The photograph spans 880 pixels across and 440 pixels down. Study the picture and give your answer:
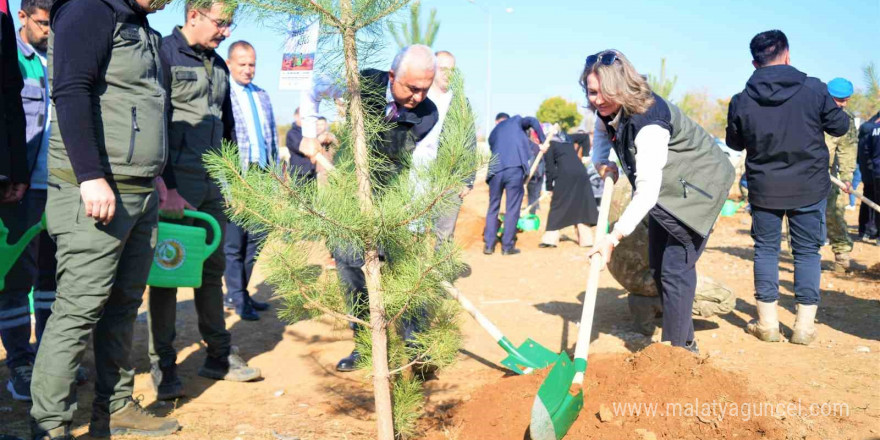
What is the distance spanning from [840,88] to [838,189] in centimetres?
156

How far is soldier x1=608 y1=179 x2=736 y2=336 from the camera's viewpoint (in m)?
4.33

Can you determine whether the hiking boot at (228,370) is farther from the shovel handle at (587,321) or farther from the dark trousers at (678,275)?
the dark trousers at (678,275)

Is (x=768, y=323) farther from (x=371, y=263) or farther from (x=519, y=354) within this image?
(x=371, y=263)

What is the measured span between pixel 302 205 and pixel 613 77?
1659mm

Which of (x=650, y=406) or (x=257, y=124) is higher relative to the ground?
(x=257, y=124)

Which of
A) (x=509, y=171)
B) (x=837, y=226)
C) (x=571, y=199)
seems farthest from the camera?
(x=571, y=199)

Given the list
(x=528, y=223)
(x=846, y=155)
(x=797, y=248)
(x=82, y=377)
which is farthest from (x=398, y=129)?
(x=528, y=223)

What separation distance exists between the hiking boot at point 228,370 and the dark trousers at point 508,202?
5.33 meters

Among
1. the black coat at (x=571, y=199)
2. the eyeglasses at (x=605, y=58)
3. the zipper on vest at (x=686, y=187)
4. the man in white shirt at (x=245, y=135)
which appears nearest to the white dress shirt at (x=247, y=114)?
the man in white shirt at (x=245, y=135)

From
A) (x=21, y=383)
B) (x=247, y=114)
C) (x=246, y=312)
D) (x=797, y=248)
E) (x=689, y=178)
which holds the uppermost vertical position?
(x=247, y=114)

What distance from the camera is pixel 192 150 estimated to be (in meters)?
3.53

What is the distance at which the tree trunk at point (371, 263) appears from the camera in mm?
2410

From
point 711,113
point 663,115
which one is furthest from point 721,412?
point 711,113

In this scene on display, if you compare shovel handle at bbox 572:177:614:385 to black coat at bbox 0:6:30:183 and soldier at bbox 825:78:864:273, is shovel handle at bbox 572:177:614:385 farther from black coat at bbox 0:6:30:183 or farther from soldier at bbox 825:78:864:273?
soldier at bbox 825:78:864:273
